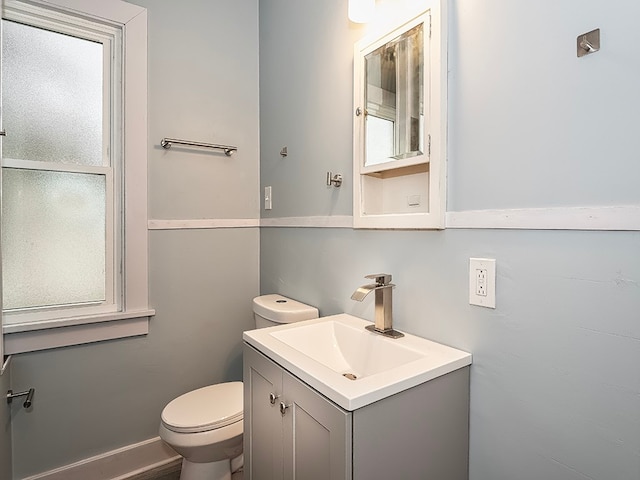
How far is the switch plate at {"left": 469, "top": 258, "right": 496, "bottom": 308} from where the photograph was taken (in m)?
0.96

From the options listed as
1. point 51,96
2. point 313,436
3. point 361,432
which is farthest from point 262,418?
point 51,96

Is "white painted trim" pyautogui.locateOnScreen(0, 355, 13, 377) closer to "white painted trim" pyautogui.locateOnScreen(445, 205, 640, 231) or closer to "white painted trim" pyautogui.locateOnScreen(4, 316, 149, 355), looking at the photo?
"white painted trim" pyautogui.locateOnScreen(4, 316, 149, 355)

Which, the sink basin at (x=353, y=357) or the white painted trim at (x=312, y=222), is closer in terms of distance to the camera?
the sink basin at (x=353, y=357)

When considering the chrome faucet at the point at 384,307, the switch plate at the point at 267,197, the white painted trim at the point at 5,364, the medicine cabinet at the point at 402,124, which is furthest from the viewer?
the switch plate at the point at 267,197

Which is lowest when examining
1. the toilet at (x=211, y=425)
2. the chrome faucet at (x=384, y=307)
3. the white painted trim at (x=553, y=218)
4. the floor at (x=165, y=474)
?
the floor at (x=165, y=474)

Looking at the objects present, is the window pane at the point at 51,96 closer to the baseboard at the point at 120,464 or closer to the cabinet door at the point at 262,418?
the cabinet door at the point at 262,418

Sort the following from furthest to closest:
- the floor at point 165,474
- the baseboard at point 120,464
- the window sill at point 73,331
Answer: the floor at point 165,474 → the baseboard at point 120,464 → the window sill at point 73,331

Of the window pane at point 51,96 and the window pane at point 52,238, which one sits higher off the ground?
the window pane at point 51,96

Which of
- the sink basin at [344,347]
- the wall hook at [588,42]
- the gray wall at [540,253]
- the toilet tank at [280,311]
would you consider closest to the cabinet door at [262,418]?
the sink basin at [344,347]

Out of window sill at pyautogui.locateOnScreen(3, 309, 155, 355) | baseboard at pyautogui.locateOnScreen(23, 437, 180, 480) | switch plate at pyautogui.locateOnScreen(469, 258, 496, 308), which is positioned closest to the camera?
switch plate at pyautogui.locateOnScreen(469, 258, 496, 308)

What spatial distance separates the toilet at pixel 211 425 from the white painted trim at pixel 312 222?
39 cm

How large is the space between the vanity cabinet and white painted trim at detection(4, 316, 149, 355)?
0.91 m

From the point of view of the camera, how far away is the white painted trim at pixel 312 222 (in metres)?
1.48

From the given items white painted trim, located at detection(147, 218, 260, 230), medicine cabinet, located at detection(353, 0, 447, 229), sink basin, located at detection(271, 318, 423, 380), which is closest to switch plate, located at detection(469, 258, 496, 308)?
medicine cabinet, located at detection(353, 0, 447, 229)
